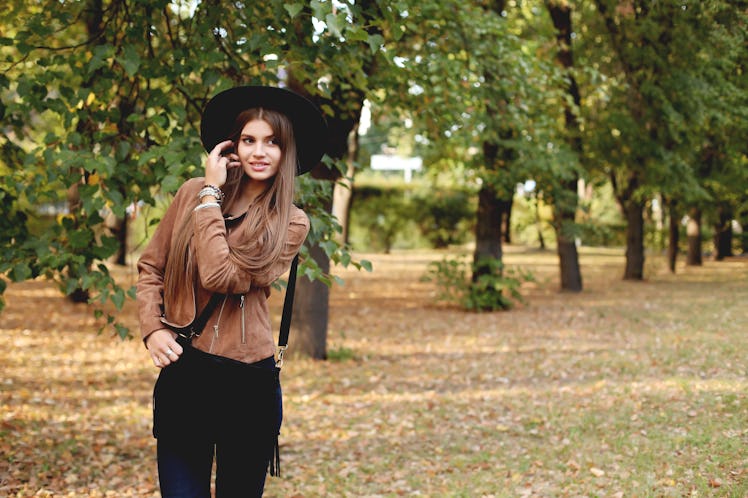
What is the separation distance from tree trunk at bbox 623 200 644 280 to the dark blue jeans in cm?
1890

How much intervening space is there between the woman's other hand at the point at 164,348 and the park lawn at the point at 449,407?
3.16 metres

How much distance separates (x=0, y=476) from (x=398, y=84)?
4.47 m

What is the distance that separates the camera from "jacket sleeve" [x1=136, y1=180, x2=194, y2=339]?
2.61m

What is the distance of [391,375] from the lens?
967 centimetres

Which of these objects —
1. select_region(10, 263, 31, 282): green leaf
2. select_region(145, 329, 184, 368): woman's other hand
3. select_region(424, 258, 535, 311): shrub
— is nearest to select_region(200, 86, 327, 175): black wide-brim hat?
select_region(145, 329, 184, 368): woman's other hand

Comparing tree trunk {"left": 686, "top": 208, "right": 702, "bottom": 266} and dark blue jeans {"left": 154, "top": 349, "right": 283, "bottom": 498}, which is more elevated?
tree trunk {"left": 686, "top": 208, "right": 702, "bottom": 266}

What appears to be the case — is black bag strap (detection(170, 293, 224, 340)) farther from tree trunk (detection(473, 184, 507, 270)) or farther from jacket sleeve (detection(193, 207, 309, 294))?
tree trunk (detection(473, 184, 507, 270))

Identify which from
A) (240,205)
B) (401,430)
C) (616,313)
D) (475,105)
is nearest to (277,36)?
(240,205)

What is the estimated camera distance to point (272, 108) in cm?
279

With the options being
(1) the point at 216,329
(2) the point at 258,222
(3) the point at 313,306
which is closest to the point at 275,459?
(1) the point at 216,329

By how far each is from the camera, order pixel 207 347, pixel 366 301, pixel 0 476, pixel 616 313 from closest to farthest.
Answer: pixel 207 347, pixel 0 476, pixel 616 313, pixel 366 301

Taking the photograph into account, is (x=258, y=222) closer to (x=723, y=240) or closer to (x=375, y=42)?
(x=375, y=42)

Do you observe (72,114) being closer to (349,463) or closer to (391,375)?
(349,463)

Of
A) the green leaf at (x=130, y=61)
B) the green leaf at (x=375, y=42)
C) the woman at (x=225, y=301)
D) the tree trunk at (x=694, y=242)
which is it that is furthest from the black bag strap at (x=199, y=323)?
the tree trunk at (x=694, y=242)
